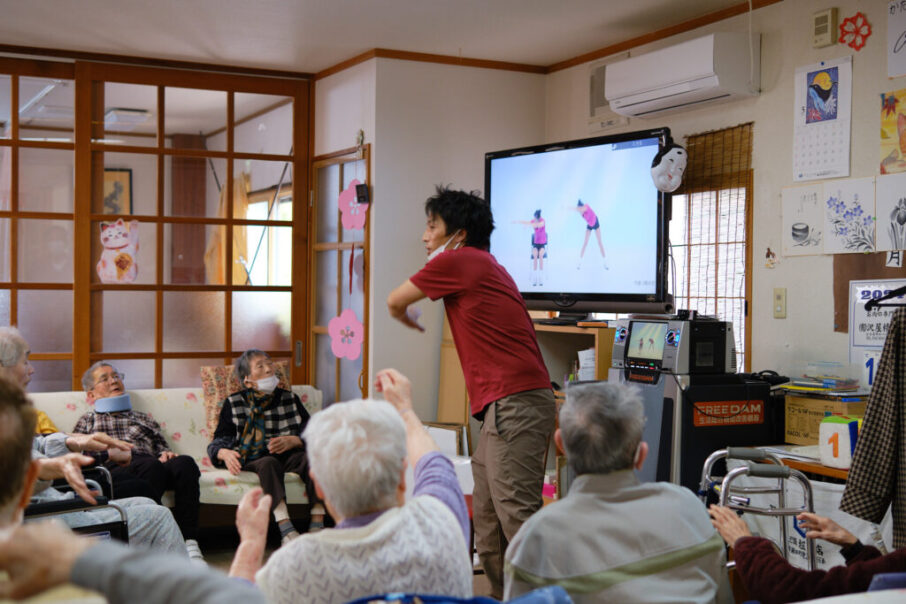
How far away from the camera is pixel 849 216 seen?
3.71 metres

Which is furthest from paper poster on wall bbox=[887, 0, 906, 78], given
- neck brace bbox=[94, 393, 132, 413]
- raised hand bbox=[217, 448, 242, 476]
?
neck brace bbox=[94, 393, 132, 413]

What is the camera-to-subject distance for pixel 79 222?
5.28 m

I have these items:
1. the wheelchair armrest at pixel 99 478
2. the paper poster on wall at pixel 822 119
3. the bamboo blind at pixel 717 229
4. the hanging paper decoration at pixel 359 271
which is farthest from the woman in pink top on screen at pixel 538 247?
the wheelchair armrest at pixel 99 478

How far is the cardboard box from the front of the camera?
3.45 meters

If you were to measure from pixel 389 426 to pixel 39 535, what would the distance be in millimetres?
744

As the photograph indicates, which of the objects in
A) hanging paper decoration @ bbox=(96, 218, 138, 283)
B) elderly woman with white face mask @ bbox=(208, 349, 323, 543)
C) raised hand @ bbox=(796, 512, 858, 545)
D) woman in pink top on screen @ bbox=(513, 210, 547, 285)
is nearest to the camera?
raised hand @ bbox=(796, 512, 858, 545)

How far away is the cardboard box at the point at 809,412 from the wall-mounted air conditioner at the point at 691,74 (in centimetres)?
Result: 143

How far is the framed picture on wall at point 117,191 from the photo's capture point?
5.35m

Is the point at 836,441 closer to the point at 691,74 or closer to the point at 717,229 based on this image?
the point at 717,229

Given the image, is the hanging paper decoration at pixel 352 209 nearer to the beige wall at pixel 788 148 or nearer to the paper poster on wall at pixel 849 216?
the beige wall at pixel 788 148

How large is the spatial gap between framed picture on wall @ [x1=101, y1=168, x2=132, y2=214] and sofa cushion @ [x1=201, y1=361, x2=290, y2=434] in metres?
1.16

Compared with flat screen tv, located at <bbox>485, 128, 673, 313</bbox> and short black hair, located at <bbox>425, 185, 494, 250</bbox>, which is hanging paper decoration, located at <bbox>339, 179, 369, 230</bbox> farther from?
short black hair, located at <bbox>425, 185, 494, 250</bbox>

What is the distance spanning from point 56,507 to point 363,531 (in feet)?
5.44

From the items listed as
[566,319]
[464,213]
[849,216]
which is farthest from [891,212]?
[464,213]
